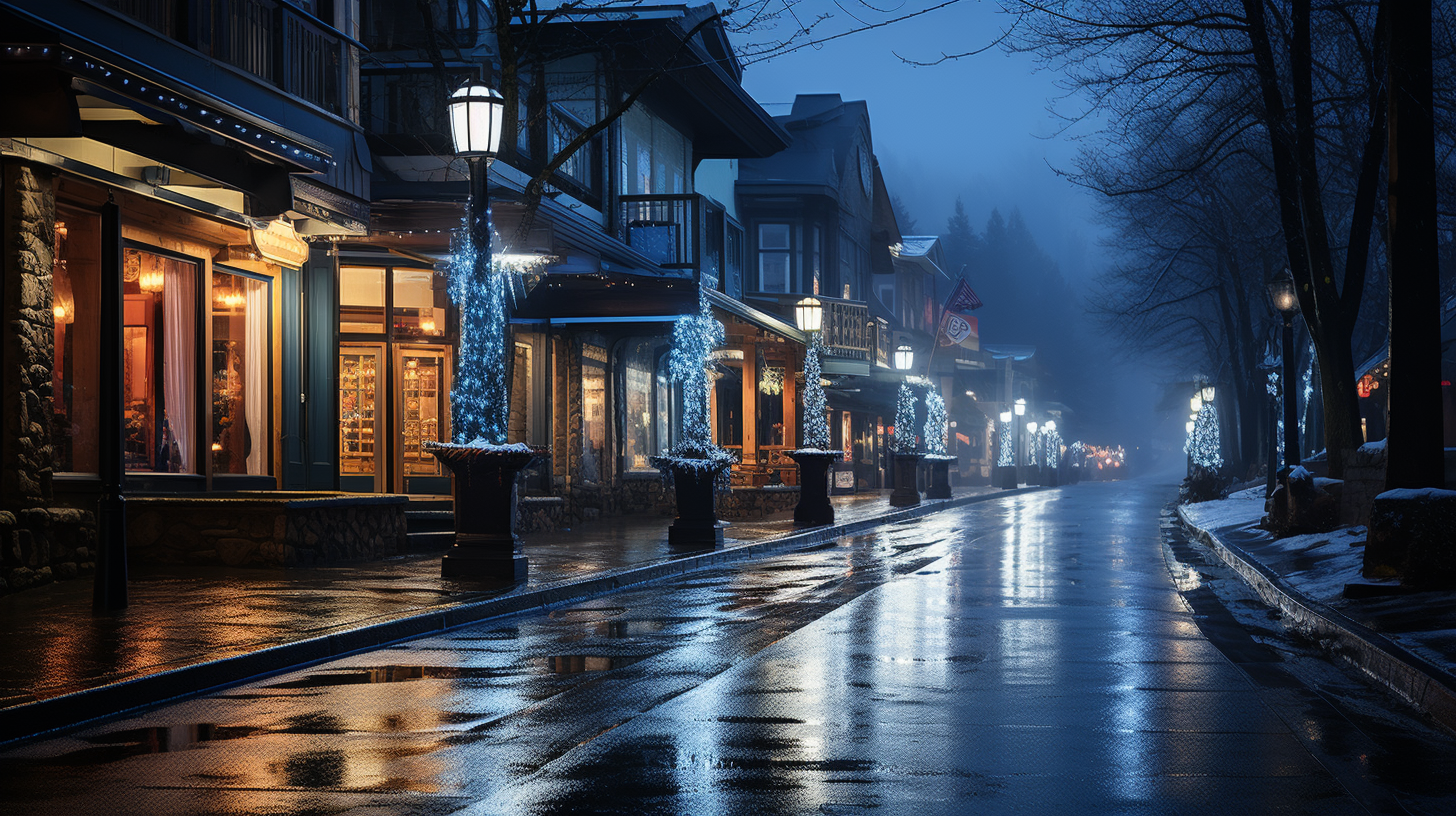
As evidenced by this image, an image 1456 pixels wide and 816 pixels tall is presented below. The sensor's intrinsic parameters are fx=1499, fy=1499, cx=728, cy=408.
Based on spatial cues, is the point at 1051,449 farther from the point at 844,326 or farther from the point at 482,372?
the point at 482,372

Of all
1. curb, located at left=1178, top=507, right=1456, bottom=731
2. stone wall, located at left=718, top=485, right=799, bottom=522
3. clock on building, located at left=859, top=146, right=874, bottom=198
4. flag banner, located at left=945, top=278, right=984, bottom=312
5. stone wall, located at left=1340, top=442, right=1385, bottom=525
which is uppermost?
clock on building, located at left=859, top=146, right=874, bottom=198

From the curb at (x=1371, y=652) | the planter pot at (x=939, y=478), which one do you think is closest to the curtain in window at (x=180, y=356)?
the curb at (x=1371, y=652)

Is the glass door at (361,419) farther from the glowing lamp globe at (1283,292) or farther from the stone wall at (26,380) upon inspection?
the glowing lamp globe at (1283,292)

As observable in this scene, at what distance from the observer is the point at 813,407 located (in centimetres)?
3058

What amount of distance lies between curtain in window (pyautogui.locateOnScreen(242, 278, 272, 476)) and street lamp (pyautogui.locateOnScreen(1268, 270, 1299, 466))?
1628cm

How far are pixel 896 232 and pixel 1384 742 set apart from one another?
51880 millimetres

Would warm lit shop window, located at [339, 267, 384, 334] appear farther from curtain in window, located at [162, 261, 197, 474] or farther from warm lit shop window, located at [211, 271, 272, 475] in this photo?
curtain in window, located at [162, 261, 197, 474]

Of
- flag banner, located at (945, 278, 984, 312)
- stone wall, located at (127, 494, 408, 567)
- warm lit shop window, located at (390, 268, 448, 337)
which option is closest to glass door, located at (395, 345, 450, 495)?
warm lit shop window, located at (390, 268, 448, 337)

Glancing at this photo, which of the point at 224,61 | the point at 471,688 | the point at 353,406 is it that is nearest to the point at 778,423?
the point at 353,406

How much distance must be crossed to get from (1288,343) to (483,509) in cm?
Answer: 1868

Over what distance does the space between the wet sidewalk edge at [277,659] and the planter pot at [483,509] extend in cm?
79

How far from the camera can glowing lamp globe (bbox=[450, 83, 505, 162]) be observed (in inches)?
580

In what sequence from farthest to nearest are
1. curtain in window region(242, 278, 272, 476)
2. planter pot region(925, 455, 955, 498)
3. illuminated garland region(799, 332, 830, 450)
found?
1. planter pot region(925, 455, 955, 498)
2. illuminated garland region(799, 332, 830, 450)
3. curtain in window region(242, 278, 272, 476)

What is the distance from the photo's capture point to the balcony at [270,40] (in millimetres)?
15883
